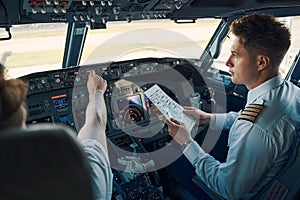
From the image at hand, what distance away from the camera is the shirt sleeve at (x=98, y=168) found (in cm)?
106

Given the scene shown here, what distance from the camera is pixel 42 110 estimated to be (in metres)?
2.25

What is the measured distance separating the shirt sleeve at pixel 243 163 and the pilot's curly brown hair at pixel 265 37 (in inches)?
15.7

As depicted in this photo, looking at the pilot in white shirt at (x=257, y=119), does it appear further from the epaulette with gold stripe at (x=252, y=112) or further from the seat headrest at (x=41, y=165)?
the seat headrest at (x=41, y=165)

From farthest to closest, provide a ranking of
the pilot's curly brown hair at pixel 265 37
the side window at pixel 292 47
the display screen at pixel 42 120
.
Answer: the side window at pixel 292 47 → the display screen at pixel 42 120 → the pilot's curly brown hair at pixel 265 37

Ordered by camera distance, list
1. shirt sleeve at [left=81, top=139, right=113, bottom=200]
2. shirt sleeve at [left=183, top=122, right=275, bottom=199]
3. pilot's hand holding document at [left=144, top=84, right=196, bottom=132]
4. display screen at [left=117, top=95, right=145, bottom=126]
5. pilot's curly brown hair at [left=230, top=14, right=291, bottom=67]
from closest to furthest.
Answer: shirt sleeve at [left=81, top=139, right=113, bottom=200], shirt sleeve at [left=183, top=122, right=275, bottom=199], pilot's curly brown hair at [left=230, top=14, right=291, bottom=67], pilot's hand holding document at [left=144, top=84, right=196, bottom=132], display screen at [left=117, top=95, right=145, bottom=126]

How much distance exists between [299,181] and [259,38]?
74 centimetres

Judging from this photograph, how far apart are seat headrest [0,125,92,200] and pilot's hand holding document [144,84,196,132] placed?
1.29 m

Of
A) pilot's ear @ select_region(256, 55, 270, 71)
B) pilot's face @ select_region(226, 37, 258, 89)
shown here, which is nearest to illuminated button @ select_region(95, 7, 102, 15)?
pilot's face @ select_region(226, 37, 258, 89)

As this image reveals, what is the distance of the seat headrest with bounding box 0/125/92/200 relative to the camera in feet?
1.93

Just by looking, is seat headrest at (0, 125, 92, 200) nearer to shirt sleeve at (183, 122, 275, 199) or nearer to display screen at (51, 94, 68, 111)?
shirt sleeve at (183, 122, 275, 199)

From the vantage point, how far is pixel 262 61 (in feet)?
5.12

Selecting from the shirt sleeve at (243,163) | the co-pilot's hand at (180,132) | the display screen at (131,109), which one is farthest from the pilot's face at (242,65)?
the display screen at (131,109)

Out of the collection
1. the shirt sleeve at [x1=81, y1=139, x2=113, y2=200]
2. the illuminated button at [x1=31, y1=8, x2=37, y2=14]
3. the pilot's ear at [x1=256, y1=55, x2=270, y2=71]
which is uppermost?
the illuminated button at [x1=31, y1=8, x2=37, y2=14]

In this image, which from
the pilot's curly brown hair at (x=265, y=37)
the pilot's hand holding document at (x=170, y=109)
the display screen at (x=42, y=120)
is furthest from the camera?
the display screen at (x=42, y=120)
